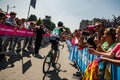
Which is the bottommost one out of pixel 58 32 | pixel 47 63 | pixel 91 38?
pixel 47 63

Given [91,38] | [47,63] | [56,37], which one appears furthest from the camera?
[56,37]

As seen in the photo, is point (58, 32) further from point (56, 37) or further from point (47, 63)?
point (47, 63)

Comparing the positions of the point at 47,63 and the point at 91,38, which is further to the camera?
the point at 47,63

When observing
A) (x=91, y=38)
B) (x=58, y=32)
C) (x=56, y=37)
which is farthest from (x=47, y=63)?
(x=91, y=38)

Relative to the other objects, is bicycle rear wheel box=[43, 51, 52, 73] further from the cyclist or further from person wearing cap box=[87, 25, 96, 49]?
person wearing cap box=[87, 25, 96, 49]

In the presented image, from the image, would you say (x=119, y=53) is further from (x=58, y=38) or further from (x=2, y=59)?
(x=2, y=59)

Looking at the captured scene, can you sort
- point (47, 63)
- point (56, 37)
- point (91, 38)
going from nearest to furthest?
point (91, 38) → point (47, 63) → point (56, 37)

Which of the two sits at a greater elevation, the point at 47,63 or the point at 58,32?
the point at 58,32

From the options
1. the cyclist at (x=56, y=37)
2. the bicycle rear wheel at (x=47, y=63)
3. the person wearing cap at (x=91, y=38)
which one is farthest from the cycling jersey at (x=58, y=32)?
the person wearing cap at (x=91, y=38)

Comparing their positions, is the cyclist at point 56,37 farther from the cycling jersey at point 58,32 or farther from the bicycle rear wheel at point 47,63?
the bicycle rear wheel at point 47,63

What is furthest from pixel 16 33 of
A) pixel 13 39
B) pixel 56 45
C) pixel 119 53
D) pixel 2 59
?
pixel 119 53

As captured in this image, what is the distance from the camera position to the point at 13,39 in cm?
1166

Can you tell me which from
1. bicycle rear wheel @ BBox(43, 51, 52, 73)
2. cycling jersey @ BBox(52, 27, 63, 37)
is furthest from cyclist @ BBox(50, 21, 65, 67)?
bicycle rear wheel @ BBox(43, 51, 52, 73)

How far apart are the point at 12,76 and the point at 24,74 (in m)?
0.72
